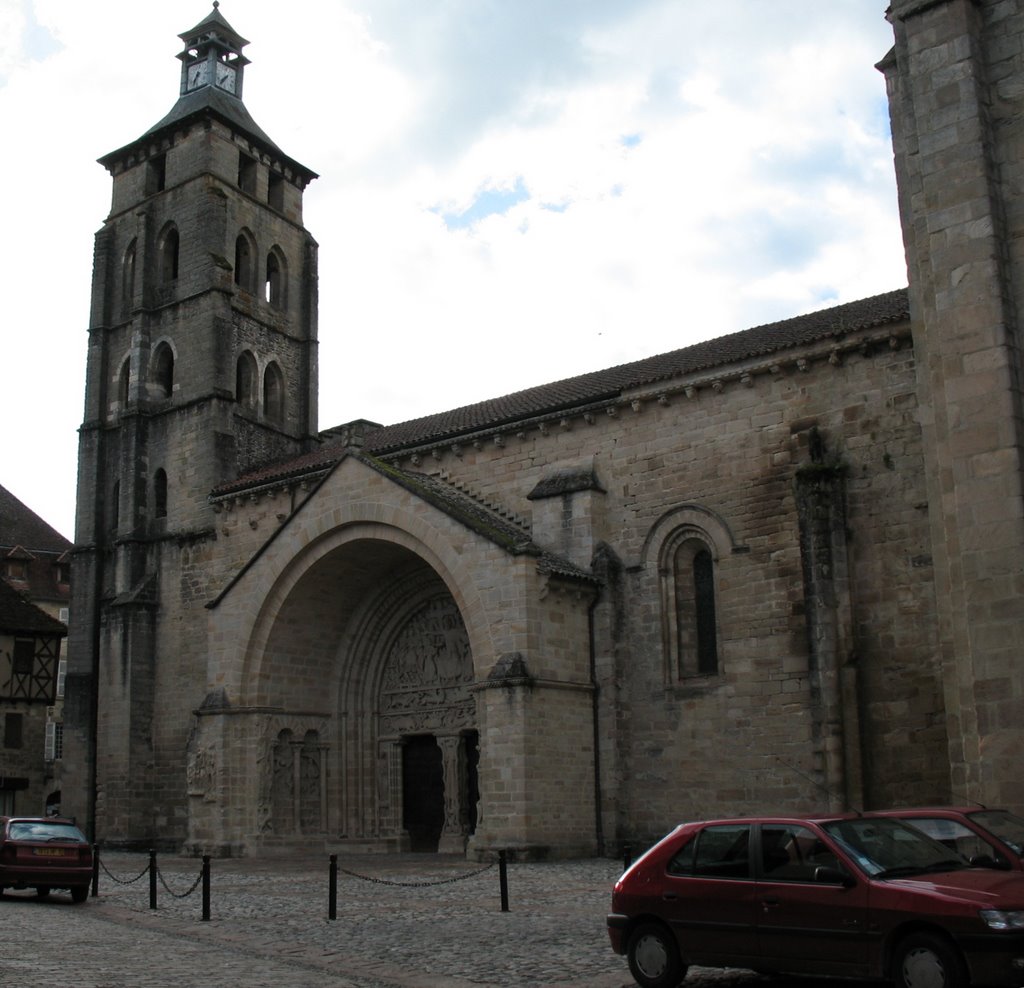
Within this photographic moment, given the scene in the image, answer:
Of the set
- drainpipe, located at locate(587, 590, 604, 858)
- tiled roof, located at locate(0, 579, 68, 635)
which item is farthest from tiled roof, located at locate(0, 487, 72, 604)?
drainpipe, located at locate(587, 590, 604, 858)

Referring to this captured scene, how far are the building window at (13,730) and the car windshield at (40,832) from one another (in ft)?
73.3

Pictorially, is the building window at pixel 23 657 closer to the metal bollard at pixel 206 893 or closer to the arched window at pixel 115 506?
the arched window at pixel 115 506

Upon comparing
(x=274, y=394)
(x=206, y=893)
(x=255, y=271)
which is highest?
(x=255, y=271)

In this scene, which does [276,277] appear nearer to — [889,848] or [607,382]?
[607,382]

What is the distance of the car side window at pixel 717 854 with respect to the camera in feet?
28.9

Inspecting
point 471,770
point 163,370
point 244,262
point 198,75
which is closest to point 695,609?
point 471,770

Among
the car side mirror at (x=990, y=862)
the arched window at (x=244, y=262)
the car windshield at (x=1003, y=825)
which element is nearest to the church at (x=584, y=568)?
the arched window at (x=244, y=262)

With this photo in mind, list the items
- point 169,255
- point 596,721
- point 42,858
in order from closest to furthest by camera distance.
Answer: point 42,858, point 596,721, point 169,255

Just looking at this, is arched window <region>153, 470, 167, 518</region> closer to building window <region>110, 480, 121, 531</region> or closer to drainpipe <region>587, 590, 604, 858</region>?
building window <region>110, 480, 121, 531</region>

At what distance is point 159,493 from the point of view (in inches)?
1267

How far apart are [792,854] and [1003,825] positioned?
327 cm

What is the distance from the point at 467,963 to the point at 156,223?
28.6m

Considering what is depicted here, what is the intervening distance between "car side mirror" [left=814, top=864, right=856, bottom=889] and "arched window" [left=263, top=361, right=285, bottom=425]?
27.3 metres

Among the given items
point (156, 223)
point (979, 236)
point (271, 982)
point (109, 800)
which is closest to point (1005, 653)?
point (979, 236)
